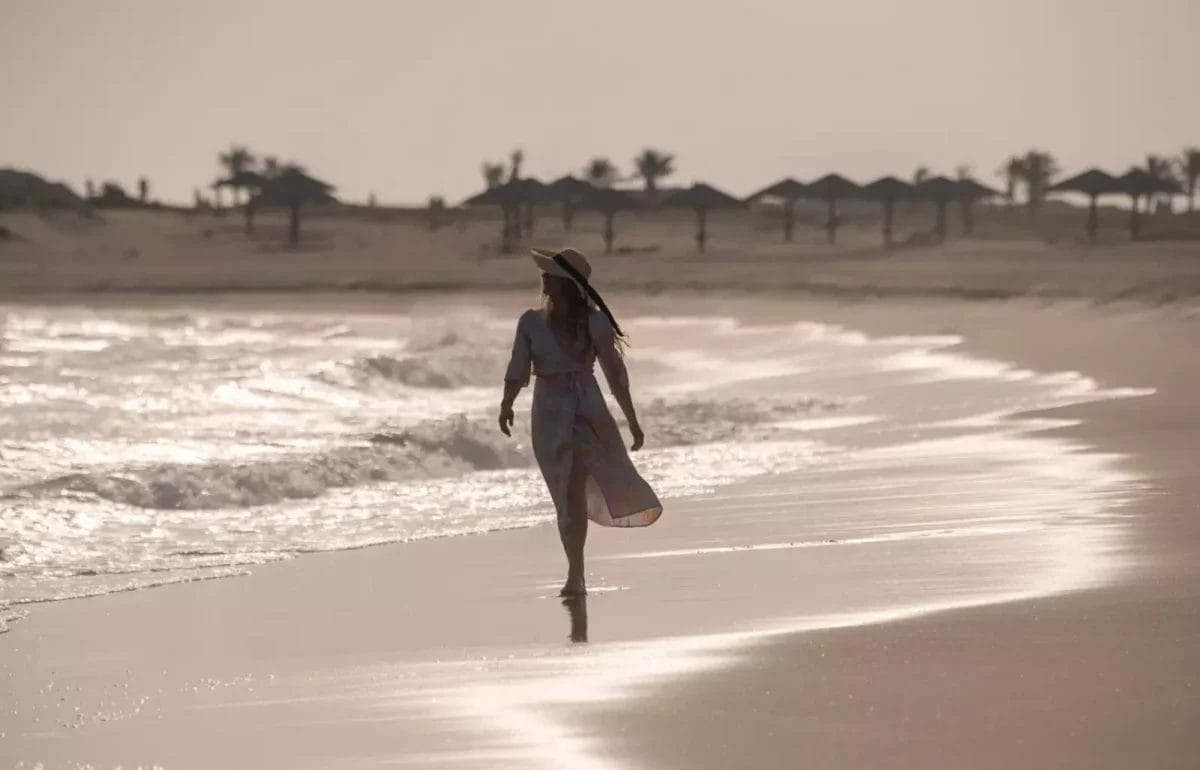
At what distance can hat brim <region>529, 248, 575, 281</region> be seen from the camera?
7703 millimetres

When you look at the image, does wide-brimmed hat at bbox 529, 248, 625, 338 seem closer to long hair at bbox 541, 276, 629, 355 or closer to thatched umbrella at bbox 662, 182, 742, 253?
long hair at bbox 541, 276, 629, 355

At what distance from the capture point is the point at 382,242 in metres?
83.4

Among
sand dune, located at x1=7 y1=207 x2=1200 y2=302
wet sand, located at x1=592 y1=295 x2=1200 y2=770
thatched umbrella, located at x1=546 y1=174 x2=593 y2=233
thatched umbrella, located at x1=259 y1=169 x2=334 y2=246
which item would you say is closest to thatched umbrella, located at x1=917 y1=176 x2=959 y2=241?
sand dune, located at x1=7 y1=207 x2=1200 y2=302

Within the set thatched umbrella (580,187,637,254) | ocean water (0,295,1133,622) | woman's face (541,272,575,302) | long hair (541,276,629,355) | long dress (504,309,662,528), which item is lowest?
ocean water (0,295,1133,622)

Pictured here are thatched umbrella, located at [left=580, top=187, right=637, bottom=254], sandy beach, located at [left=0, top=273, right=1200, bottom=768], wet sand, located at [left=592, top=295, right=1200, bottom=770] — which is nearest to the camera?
wet sand, located at [left=592, top=295, right=1200, bottom=770]

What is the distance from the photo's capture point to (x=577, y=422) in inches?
315

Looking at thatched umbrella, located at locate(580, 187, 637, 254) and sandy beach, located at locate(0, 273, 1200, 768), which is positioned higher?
thatched umbrella, located at locate(580, 187, 637, 254)

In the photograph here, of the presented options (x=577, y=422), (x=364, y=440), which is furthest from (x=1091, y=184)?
(x=577, y=422)

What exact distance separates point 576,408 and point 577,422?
0.06 m

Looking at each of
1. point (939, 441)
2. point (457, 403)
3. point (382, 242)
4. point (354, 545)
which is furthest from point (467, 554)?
point (382, 242)

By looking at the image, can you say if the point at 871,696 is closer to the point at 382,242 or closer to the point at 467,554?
the point at 467,554

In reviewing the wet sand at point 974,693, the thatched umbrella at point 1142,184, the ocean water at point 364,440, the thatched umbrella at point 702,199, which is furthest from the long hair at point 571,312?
the thatched umbrella at point 702,199

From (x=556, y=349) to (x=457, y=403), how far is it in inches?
529

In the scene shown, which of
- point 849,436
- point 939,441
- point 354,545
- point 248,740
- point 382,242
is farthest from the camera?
point 382,242
